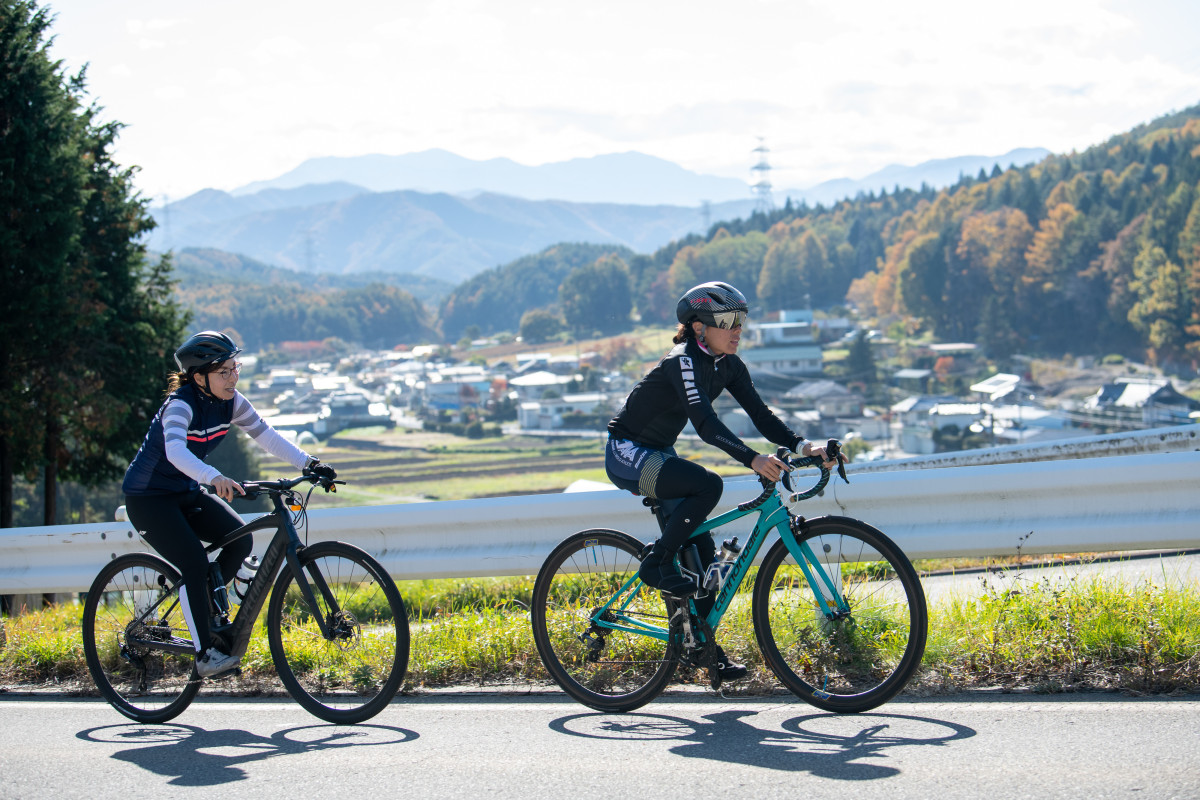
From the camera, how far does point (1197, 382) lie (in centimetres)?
8675

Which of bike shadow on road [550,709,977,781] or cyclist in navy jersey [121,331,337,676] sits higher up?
cyclist in navy jersey [121,331,337,676]

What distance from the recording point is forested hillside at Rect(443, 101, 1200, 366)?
10244cm

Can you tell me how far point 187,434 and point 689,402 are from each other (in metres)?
2.38

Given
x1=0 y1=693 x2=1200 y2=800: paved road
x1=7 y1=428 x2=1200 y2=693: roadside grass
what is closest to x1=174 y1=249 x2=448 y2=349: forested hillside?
x1=7 y1=428 x2=1200 y2=693: roadside grass

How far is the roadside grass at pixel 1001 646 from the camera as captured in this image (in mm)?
4164

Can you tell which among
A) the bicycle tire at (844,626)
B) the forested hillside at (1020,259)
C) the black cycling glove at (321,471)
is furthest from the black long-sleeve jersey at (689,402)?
the forested hillside at (1020,259)

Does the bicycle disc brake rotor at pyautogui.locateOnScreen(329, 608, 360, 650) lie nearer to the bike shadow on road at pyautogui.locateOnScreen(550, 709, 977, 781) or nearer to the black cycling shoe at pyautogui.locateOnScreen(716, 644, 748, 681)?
the bike shadow on road at pyautogui.locateOnScreen(550, 709, 977, 781)

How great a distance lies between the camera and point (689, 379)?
423 cm

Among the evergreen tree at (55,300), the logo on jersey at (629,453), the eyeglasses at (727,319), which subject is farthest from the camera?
the evergreen tree at (55,300)

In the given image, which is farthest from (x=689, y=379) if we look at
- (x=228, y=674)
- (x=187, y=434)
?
(x=228, y=674)

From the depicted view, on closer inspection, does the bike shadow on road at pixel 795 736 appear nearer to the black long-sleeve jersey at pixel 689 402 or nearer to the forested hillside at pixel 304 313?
the black long-sleeve jersey at pixel 689 402

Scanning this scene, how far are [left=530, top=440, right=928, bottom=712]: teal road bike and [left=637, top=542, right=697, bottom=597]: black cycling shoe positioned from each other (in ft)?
0.23

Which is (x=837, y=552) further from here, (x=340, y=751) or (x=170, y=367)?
(x=170, y=367)

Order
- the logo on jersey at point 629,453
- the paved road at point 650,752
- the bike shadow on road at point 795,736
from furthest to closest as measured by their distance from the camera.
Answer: the logo on jersey at point 629,453 < the bike shadow on road at point 795,736 < the paved road at point 650,752
